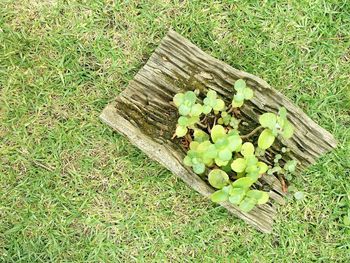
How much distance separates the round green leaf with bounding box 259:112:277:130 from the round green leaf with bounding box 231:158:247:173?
20cm

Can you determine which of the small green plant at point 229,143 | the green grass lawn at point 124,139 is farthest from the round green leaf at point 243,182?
the green grass lawn at point 124,139

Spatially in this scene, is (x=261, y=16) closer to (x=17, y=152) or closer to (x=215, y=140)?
(x=215, y=140)

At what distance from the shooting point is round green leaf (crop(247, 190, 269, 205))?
8.27 feet

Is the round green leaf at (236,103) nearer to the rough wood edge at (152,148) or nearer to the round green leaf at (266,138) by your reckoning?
the round green leaf at (266,138)

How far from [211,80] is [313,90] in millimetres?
616

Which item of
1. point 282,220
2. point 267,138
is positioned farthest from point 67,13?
point 282,220

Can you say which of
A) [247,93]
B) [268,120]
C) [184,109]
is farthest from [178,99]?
[268,120]

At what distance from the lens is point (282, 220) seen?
115 inches

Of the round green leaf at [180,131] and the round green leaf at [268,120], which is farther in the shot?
the round green leaf at [180,131]

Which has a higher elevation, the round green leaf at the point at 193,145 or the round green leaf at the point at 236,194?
the round green leaf at the point at 193,145

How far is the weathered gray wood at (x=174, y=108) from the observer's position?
2.68 m

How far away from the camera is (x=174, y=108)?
8.79 feet

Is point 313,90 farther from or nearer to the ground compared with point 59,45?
farther from the ground

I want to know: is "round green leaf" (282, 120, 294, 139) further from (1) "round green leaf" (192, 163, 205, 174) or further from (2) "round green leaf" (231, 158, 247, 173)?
(1) "round green leaf" (192, 163, 205, 174)
